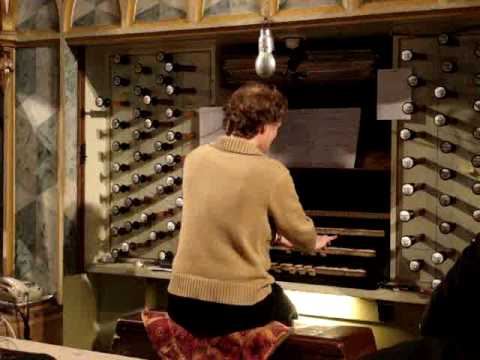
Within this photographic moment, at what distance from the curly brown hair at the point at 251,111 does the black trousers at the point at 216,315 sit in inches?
30.1

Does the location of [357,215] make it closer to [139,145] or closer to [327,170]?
[327,170]

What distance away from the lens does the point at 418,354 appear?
1441mm

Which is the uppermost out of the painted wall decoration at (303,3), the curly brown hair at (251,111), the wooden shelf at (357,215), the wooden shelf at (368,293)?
the painted wall decoration at (303,3)

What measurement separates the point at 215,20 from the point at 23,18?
1533 mm

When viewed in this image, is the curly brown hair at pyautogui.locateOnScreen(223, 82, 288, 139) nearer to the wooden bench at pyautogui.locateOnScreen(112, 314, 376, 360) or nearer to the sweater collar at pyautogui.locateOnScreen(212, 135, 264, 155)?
the sweater collar at pyautogui.locateOnScreen(212, 135, 264, 155)

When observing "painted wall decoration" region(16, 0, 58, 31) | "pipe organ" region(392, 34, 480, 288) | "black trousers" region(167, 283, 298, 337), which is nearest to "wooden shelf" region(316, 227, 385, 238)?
"pipe organ" region(392, 34, 480, 288)

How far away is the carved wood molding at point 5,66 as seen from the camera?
5488 mm

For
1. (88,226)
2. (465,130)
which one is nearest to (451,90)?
(465,130)

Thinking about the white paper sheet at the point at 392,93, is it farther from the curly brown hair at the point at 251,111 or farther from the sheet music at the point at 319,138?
the curly brown hair at the point at 251,111

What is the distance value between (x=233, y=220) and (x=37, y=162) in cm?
253

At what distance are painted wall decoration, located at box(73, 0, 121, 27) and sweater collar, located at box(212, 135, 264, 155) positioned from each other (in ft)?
6.53

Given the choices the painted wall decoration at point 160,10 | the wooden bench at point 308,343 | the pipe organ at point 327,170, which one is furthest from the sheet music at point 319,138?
the wooden bench at point 308,343

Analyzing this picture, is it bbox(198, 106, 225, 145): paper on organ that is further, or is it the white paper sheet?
bbox(198, 106, 225, 145): paper on organ

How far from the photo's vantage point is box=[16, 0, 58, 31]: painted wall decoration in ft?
17.9
